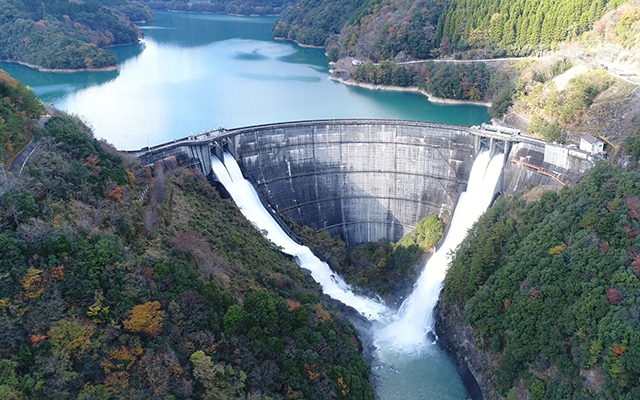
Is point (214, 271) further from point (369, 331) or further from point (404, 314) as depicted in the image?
point (404, 314)

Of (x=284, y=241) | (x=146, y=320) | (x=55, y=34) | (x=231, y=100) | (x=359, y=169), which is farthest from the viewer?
(x=55, y=34)

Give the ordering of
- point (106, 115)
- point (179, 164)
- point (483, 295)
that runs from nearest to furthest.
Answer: point (483, 295) → point (179, 164) → point (106, 115)

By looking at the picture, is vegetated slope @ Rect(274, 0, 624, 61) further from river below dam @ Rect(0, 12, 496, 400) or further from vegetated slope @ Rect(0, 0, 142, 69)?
vegetated slope @ Rect(0, 0, 142, 69)

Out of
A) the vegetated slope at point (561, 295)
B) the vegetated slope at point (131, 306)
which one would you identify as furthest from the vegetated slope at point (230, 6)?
the vegetated slope at point (561, 295)

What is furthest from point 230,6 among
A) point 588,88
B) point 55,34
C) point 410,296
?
point 410,296

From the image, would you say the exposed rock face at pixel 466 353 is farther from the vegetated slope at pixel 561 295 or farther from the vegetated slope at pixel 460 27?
the vegetated slope at pixel 460 27

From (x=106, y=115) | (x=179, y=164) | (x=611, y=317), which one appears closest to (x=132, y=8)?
(x=106, y=115)

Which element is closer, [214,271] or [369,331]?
[214,271]

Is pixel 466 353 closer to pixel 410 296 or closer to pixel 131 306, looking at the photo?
pixel 410 296
